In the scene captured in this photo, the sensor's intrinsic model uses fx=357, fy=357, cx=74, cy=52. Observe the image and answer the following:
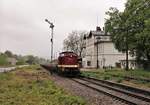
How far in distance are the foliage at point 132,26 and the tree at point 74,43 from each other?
72.7 m

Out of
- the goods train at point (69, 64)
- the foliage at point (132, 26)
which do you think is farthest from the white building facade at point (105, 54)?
the goods train at point (69, 64)

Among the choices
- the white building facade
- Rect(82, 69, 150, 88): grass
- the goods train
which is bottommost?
Rect(82, 69, 150, 88): grass

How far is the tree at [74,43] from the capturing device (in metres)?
144

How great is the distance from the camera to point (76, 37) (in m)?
150

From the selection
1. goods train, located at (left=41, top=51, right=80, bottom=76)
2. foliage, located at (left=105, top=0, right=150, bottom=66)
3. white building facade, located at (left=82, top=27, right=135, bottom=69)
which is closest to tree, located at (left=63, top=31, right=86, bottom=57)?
white building facade, located at (left=82, top=27, right=135, bottom=69)

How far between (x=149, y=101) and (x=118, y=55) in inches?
3341

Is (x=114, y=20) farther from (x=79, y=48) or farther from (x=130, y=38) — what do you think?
(x=79, y=48)

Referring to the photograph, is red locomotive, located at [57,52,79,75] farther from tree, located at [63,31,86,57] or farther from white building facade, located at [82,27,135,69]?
tree, located at [63,31,86,57]

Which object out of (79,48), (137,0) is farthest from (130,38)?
(79,48)

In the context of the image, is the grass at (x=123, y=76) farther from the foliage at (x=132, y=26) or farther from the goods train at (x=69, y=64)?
the foliage at (x=132, y=26)

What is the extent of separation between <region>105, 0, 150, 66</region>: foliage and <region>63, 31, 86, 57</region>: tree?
72.7m

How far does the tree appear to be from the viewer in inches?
5664

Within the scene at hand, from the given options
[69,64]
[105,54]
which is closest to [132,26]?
[69,64]

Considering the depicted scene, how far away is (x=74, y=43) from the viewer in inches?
5773
